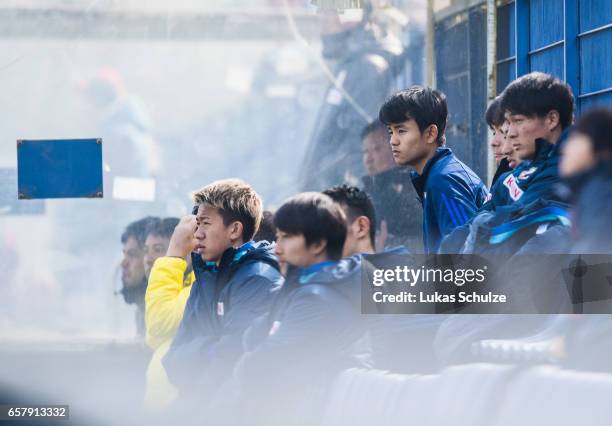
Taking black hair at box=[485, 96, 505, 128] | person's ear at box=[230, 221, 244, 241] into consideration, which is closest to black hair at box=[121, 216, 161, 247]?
person's ear at box=[230, 221, 244, 241]

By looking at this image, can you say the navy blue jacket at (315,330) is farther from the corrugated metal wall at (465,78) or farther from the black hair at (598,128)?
the black hair at (598,128)

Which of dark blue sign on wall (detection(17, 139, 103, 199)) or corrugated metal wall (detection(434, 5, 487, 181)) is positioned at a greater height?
corrugated metal wall (detection(434, 5, 487, 181))

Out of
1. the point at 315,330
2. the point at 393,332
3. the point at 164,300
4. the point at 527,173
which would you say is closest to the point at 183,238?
the point at 164,300

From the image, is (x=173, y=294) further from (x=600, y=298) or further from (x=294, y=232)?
(x=600, y=298)

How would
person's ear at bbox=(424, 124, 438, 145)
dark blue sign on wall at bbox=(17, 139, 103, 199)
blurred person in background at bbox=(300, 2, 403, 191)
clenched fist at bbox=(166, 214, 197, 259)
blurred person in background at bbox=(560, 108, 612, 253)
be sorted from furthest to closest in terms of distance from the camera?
blurred person in background at bbox=(300, 2, 403, 191), clenched fist at bbox=(166, 214, 197, 259), dark blue sign on wall at bbox=(17, 139, 103, 199), person's ear at bbox=(424, 124, 438, 145), blurred person in background at bbox=(560, 108, 612, 253)

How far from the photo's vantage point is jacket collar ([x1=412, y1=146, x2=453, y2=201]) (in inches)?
124

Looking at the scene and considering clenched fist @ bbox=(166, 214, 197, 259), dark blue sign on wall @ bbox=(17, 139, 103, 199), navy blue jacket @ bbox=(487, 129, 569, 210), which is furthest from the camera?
clenched fist @ bbox=(166, 214, 197, 259)

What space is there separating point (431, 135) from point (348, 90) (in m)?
0.72

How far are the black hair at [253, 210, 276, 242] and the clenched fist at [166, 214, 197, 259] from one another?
0.69 ft

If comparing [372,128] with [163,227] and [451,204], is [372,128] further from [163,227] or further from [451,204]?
[163,227]

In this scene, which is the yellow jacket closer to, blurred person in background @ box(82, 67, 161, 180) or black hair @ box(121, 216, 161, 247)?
black hair @ box(121, 216, 161, 247)

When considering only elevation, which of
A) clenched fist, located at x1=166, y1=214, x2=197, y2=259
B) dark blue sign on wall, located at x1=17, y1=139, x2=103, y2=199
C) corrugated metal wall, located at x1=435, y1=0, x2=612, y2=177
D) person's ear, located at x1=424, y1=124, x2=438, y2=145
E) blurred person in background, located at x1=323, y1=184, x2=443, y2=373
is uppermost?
corrugated metal wall, located at x1=435, y1=0, x2=612, y2=177

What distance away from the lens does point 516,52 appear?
3.49m

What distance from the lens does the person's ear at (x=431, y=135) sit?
3.19m
